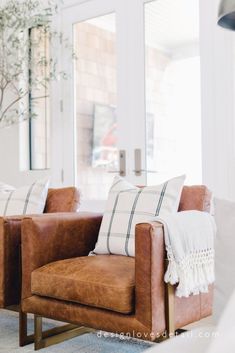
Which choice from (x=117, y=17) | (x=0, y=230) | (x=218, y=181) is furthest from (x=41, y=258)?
(x=117, y=17)

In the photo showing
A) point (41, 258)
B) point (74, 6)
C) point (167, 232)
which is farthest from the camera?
point (74, 6)

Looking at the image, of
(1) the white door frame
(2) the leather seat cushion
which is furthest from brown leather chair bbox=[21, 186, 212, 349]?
(1) the white door frame

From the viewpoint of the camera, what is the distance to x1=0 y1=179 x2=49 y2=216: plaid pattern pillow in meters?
2.91

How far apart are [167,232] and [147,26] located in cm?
208

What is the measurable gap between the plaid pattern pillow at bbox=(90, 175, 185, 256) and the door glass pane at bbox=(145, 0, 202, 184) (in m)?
0.89

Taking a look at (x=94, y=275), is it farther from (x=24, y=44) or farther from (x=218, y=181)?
(x=24, y=44)

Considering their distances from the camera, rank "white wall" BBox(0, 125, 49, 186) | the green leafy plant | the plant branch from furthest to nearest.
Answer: "white wall" BBox(0, 125, 49, 186) < the plant branch < the green leafy plant

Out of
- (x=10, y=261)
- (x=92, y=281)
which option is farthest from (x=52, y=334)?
(x=92, y=281)

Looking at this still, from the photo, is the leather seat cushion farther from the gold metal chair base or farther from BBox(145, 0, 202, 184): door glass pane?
BBox(145, 0, 202, 184): door glass pane

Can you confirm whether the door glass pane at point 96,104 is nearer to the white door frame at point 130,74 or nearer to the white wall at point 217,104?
the white door frame at point 130,74

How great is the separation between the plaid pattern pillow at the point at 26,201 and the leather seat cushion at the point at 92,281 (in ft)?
2.28

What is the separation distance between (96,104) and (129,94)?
37 cm

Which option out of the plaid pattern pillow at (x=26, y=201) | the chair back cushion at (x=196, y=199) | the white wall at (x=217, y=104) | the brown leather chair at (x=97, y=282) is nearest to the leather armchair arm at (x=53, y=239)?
the brown leather chair at (x=97, y=282)

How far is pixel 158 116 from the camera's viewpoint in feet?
11.2
